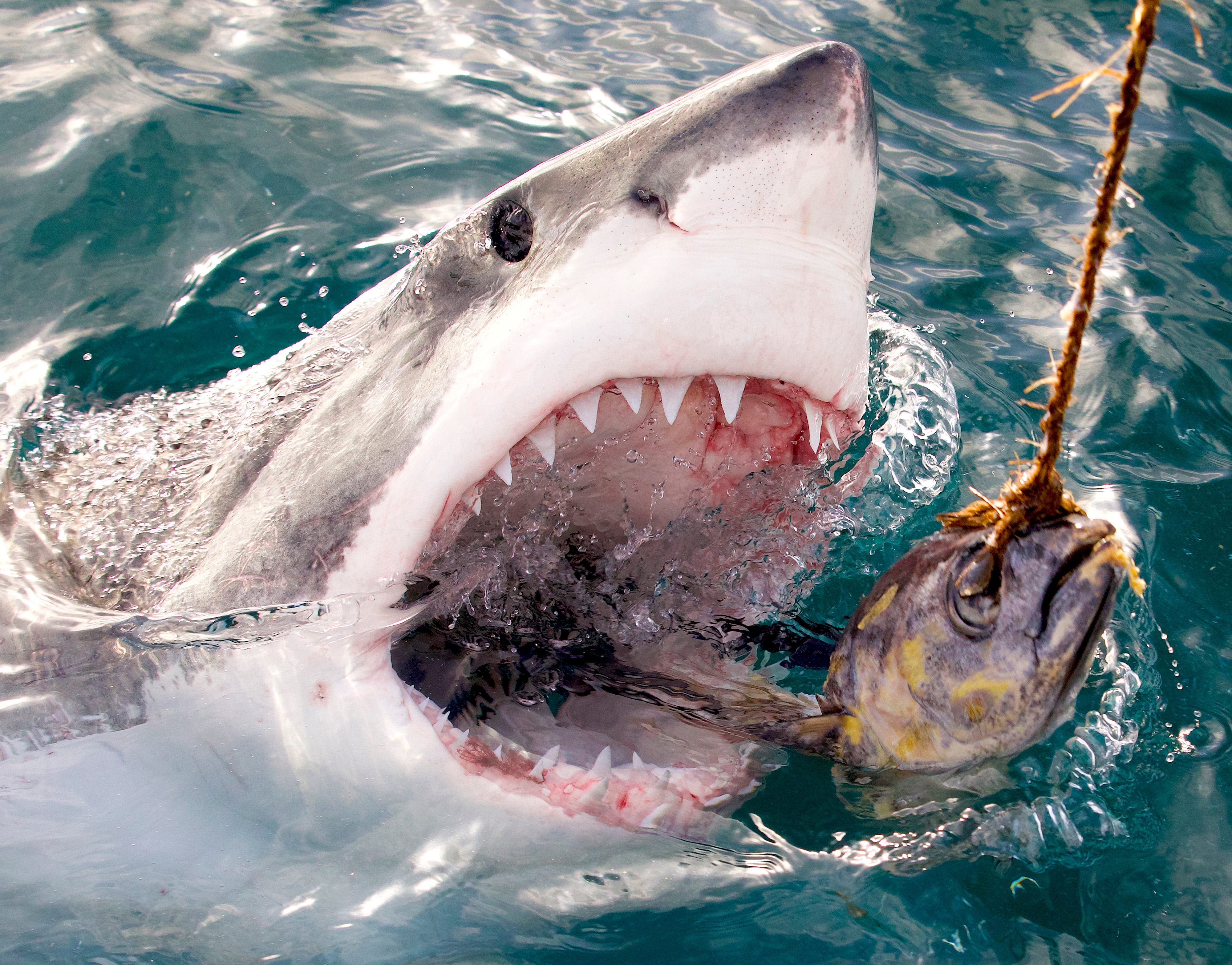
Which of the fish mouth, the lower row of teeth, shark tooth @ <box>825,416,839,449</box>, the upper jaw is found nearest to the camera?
the fish mouth

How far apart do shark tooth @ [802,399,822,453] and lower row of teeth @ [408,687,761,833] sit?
0.54 metres

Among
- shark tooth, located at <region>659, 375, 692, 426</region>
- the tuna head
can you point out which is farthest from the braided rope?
shark tooth, located at <region>659, 375, 692, 426</region>

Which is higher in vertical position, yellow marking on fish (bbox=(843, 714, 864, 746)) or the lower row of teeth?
yellow marking on fish (bbox=(843, 714, 864, 746))

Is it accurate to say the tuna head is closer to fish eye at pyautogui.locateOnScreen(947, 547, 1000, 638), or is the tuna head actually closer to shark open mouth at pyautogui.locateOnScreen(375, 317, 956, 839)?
fish eye at pyautogui.locateOnScreen(947, 547, 1000, 638)

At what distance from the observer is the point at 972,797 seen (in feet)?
5.64

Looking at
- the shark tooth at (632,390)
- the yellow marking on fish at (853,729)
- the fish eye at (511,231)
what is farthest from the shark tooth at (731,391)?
the yellow marking on fish at (853,729)

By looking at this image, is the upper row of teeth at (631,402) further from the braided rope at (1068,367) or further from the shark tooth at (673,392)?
the braided rope at (1068,367)

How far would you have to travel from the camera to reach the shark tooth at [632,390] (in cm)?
141

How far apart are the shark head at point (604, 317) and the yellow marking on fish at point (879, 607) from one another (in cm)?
27

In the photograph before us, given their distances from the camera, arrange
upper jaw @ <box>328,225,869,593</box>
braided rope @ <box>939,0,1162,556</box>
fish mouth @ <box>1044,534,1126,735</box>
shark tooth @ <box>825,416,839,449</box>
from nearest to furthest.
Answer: braided rope @ <box>939,0,1162,556</box>, fish mouth @ <box>1044,534,1126,735</box>, upper jaw @ <box>328,225,869,593</box>, shark tooth @ <box>825,416,839,449</box>

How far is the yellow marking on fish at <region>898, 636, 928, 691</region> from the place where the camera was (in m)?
1.38

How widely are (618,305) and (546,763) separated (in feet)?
2.17

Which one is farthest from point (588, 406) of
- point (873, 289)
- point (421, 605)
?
point (873, 289)

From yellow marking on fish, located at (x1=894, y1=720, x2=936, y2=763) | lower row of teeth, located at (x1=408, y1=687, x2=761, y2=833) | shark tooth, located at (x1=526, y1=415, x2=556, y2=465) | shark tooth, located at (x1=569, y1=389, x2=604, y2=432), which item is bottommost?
lower row of teeth, located at (x1=408, y1=687, x2=761, y2=833)
